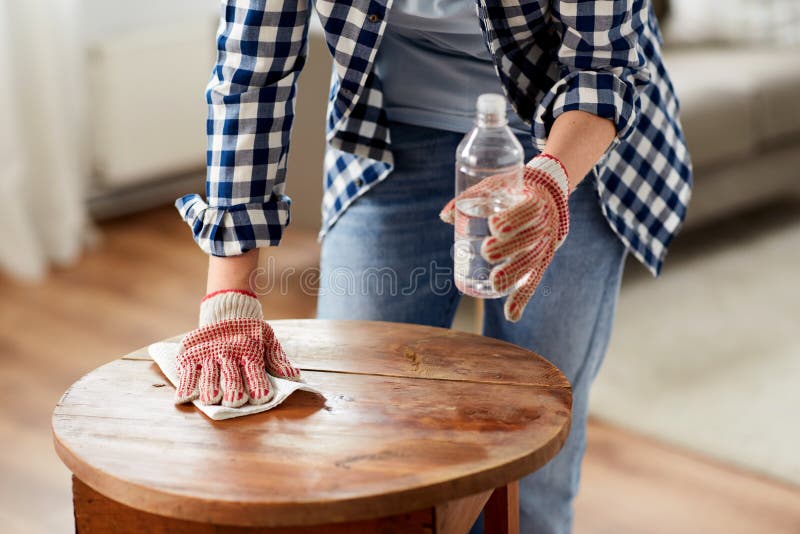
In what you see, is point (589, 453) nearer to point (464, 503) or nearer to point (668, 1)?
point (464, 503)

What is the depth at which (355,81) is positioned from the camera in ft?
3.50

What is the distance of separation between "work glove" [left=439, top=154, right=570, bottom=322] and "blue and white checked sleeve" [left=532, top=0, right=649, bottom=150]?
8 centimetres

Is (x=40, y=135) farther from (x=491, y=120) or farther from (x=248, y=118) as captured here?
(x=491, y=120)

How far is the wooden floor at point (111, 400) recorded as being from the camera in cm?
170

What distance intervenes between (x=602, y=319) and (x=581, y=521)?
0.66m

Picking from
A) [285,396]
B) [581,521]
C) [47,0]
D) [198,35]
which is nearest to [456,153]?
[285,396]

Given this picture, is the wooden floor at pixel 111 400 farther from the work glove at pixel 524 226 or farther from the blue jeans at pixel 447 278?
the work glove at pixel 524 226

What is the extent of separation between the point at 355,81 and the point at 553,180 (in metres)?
0.27

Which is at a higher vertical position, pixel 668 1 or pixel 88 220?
pixel 668 1

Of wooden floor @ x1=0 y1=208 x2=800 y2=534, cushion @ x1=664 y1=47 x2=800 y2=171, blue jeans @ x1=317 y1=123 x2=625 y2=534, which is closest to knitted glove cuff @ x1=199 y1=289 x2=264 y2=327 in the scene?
blue jeans @ x1=317 y1=123 x2=625 y2=534

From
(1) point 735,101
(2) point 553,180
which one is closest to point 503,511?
(2) point 553,180

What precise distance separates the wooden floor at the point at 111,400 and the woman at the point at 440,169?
0.62 meters

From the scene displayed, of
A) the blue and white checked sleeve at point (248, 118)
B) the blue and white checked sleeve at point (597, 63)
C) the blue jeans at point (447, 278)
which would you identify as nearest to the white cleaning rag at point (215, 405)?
the blue and white checked sleeve at point (248, 118)

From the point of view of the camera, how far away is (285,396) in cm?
93
